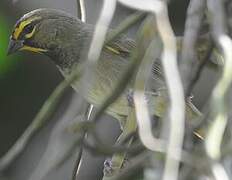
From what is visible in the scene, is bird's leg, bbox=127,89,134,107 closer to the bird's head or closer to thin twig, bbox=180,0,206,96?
the bird's head

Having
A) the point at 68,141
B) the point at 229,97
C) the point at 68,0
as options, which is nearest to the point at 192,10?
the point at 229,97

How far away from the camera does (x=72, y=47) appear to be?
16.1 ft

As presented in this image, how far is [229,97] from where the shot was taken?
229cm

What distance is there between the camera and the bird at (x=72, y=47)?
4.71 meters

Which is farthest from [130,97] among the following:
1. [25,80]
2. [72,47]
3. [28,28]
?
[25,80]

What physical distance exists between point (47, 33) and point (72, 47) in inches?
9.1

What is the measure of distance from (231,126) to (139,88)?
29 centimetres

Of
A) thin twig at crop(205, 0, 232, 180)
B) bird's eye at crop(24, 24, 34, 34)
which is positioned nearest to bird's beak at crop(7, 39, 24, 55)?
bird's eye at crop(24, 24, 34, 34)

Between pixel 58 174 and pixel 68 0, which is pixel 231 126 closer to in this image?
pixel 58 174

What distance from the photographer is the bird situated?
4711 millimetres

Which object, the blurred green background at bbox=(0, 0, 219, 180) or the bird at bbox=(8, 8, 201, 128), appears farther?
the blurred green background at bbox=(0, 0, 219, 180)

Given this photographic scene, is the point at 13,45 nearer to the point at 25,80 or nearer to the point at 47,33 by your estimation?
the point at 47,33

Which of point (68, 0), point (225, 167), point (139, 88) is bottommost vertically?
point (68, 0)

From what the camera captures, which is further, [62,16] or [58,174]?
[58,174]
